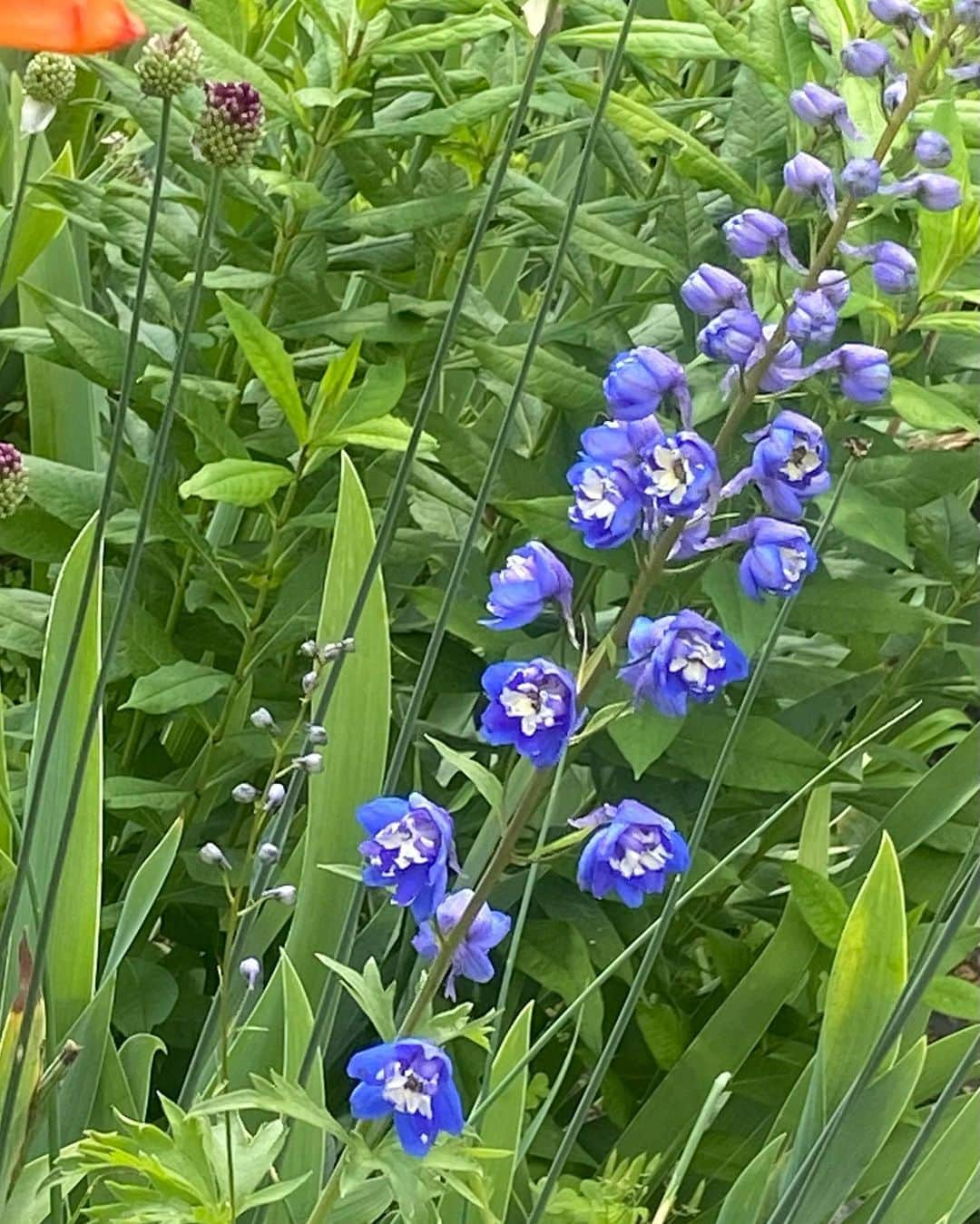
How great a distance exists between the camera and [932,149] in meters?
0.60

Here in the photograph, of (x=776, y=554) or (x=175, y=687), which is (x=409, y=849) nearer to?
(x=776, y=554)

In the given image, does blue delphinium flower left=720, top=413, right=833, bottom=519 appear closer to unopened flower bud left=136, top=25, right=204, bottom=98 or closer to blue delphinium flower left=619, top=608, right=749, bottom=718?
blue delphinium flower left=619, top=608, right=749, bottom=718

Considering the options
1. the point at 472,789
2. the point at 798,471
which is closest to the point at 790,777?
the point at 472,789

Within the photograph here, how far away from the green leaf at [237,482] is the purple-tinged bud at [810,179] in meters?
0.37

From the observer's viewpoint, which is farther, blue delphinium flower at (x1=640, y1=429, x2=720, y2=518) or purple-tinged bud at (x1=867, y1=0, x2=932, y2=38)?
purple-tinged bud at (x1=867, y1=0, x2=932, y2=38)

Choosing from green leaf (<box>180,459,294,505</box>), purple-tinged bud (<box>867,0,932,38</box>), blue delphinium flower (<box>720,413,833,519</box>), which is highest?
purple-tinged bud (<box>867,0,932,38</box>)

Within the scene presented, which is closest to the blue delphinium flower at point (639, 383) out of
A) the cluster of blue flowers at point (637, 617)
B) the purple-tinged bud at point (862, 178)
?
the cluster of blue flowers at point (637, 617)

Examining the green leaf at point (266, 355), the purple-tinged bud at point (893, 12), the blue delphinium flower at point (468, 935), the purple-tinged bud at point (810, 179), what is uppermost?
the purple-tinged bud at point (893, 12)

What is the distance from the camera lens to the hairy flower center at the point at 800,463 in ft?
1.77

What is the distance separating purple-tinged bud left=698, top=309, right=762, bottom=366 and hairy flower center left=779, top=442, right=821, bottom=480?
4cm

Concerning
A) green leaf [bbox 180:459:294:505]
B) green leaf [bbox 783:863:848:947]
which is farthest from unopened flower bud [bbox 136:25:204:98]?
green leaf [bbox 783:863:848:947]

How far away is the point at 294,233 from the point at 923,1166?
694 mm

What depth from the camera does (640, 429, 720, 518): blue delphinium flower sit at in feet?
1.64

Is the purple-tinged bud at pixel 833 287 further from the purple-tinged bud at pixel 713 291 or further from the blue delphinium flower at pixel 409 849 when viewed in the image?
the blue delphinium flower at pixel 409 849
